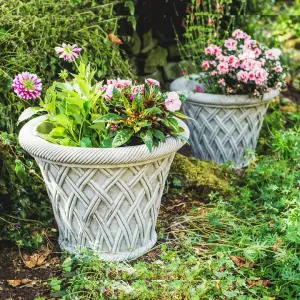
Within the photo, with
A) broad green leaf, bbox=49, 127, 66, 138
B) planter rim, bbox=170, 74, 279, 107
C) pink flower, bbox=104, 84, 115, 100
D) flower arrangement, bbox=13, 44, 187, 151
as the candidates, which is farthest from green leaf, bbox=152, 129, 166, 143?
planter rim, bbox=170, 74, 279, 107

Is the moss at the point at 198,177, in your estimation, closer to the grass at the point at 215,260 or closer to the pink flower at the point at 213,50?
the grass at the point at 215,260

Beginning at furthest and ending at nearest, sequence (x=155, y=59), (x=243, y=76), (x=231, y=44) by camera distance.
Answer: (x=155, y=59) < (x=231, y=44) < (x=243, y=76)

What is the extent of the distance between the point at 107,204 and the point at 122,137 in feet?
1.09

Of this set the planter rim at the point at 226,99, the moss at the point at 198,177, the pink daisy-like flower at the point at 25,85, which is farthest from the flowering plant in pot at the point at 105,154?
the planter rim at the point at 226,99

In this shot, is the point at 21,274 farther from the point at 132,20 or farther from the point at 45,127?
the point at 132,20

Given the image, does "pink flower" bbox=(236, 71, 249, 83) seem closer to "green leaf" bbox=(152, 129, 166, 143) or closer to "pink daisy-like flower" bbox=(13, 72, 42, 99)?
"green leaf" bbox=(152, 129, 166, 143)

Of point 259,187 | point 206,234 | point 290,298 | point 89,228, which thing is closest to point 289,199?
point 259,187

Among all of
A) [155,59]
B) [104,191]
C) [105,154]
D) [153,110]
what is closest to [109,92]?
[153,110]

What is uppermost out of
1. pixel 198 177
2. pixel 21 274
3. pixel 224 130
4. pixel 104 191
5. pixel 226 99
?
pixel 226 99

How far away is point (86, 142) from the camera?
2.53 meters

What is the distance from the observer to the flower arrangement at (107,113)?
2.48 metres

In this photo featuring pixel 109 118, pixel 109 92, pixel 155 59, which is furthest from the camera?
pixel 155 59

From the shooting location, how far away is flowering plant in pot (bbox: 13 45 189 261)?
2420 millimetres

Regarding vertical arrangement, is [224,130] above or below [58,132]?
below
